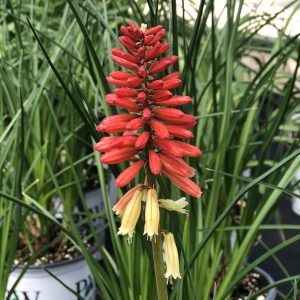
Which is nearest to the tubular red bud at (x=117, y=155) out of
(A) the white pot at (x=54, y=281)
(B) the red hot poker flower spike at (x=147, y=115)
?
(B) the red hot poker flower spike at (x=147, y=115)

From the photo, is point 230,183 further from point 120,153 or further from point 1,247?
point 120,153

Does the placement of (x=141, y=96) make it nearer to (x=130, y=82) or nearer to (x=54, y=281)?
(x=130, y=82)

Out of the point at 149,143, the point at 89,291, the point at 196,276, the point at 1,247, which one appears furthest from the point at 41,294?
the point at 149,143

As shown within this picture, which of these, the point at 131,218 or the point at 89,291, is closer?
the point at 131,218

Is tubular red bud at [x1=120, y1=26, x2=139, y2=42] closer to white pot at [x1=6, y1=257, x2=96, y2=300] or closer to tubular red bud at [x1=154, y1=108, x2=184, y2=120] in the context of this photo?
tubular red bud at [x1=154, y1=108, x2=184, y2=120]

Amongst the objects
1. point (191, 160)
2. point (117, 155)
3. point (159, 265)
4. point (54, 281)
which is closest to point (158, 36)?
point (117, 155)

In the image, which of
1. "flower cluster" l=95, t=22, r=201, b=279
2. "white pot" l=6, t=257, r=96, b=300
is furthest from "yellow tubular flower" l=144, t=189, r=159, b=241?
"white pot" l=6, t=257, r=96, b=300
